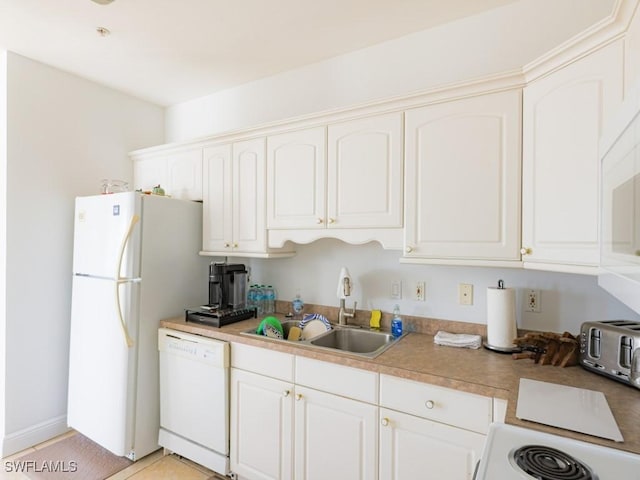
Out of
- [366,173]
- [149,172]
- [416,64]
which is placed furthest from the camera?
[149,172]

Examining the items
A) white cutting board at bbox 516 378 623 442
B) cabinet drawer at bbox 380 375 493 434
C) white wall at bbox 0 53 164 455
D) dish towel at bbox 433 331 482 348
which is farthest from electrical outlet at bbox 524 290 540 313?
white wall at bbox 0 53 164 455

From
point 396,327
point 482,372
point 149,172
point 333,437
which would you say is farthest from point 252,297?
point 482,372

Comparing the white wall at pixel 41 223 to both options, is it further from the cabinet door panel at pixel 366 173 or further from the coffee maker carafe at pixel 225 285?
the cabinet door panel at pixel 366 173

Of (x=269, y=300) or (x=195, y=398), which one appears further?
(x=269, y=300)

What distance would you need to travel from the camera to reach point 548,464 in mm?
812

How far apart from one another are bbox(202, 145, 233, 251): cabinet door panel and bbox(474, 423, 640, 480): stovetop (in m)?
1.93

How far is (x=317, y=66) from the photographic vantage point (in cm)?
243

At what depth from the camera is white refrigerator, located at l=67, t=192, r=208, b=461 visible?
2.13m

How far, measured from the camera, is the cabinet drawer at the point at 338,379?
155cm

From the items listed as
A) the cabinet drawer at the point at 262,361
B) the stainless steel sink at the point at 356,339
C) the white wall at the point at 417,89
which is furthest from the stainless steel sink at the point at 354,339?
the white wall at the point at 417,89

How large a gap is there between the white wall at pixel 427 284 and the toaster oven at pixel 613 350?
0.92 ft

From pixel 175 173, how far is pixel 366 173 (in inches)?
62.5

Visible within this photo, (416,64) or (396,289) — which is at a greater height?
(416,64)

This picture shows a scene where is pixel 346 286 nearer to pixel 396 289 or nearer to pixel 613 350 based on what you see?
pixel 396 289
